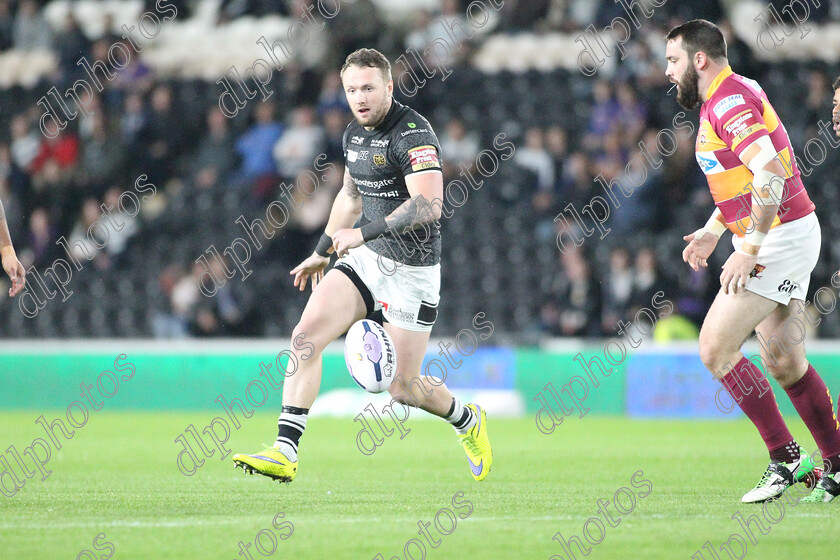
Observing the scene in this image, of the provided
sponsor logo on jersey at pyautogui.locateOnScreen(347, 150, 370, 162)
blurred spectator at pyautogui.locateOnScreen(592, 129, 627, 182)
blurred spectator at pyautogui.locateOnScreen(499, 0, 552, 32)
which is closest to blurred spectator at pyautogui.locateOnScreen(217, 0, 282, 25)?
blurred spectator at pyautogui.locateOnScreen(499, 0, 552, 32)

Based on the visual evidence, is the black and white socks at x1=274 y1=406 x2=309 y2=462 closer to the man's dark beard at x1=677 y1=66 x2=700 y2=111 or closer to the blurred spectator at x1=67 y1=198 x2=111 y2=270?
the man's dark beard at x1=677 y1=66 x2=700 y2=111

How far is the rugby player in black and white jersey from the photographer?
20.3 feet

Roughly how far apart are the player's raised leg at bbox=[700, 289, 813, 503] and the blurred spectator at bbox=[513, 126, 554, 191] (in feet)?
30.9

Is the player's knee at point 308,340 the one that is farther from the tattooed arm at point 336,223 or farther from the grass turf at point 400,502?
the grass turf at point 400,502

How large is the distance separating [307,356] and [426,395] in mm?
900

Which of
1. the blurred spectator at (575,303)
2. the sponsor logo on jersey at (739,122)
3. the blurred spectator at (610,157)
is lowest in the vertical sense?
the blurred spectator at (575,303)

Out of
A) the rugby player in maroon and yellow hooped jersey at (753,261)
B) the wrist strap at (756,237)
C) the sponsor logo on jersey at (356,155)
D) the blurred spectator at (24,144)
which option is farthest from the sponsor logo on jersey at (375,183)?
the blurred spectator at (24,144)

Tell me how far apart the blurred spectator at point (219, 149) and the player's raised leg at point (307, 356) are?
413 inches

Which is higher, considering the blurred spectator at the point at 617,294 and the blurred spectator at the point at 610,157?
the blurred spectator at the point at 610,157

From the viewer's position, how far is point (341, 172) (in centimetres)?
1545

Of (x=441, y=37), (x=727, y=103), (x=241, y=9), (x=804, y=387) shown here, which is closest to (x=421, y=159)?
(x=727, y=103)

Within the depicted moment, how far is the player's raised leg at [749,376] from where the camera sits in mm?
5695

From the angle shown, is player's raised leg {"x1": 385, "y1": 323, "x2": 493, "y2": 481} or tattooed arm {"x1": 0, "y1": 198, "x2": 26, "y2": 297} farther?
tattooed arm {"x1": 0, "y1": 198, "x2": 26, "y2": 297}

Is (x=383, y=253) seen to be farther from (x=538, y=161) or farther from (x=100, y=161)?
(x=100, y=161)
